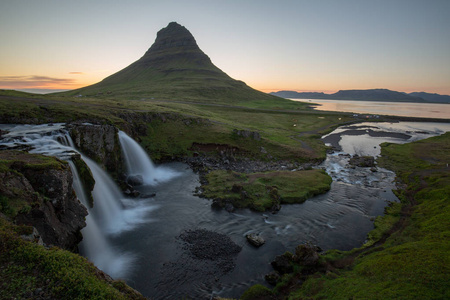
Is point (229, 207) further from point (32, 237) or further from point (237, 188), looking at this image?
point (32, 237)

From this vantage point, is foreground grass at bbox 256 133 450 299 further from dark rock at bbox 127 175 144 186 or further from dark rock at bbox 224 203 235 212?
dark rock at bbox 127 175 144 186

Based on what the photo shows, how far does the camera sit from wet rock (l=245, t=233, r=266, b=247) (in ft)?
76.8

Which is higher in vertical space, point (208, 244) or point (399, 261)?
point (399, 261)

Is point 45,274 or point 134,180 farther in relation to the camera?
point 134,180

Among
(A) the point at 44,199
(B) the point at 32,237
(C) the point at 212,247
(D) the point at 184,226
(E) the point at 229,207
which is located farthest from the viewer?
(E) the point at 229,207

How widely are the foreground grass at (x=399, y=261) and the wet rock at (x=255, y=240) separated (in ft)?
17.8

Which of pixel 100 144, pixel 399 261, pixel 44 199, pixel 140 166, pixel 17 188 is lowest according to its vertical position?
pixel 399 261

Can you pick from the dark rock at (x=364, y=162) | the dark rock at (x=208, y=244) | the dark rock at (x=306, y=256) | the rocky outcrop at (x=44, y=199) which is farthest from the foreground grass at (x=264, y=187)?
the rocky outcrop at (x=44, y=199)

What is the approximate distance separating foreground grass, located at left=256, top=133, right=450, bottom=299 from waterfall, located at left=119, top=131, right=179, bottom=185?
96.8 ft

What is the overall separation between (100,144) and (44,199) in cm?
2128

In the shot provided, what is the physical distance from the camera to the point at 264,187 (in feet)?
116

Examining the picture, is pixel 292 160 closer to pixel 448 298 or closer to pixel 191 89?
pixel 448 298

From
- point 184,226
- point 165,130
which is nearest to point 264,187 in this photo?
point 184,226

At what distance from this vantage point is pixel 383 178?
1720 inches
